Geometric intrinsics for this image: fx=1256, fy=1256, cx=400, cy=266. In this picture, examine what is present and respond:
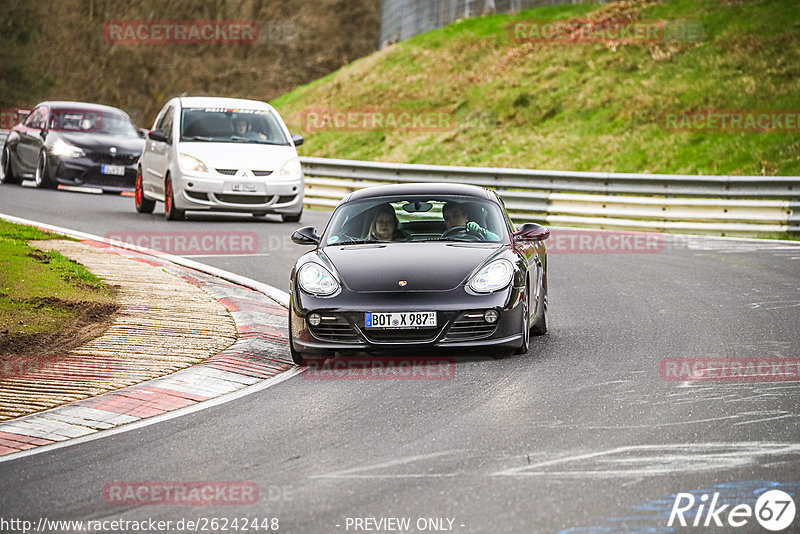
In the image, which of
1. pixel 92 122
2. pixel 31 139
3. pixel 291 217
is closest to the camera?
pixel 291 217

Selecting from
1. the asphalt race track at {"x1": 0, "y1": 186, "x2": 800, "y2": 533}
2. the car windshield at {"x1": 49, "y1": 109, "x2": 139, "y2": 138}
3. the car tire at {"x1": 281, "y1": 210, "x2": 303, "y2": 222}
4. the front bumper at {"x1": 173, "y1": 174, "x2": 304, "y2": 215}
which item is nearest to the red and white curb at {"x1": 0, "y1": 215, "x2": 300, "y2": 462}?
the asphalt race track at {"x1": 0, "y1": 186, "x2": 800, "y2": 533}

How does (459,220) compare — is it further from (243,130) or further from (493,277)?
(243,130)

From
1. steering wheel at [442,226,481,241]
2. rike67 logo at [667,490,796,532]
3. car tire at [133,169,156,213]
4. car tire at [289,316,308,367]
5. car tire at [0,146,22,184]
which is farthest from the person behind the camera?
car tire at [0,146,22,184]

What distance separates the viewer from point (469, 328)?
892cm

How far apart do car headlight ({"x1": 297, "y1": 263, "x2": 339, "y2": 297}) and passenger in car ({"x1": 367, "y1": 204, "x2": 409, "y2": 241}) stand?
883 mm

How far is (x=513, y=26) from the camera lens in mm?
41625

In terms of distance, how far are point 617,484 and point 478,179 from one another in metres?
18.4

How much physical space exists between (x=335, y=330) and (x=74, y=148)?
51.8 ft

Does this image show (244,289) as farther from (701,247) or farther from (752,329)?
(701,247)

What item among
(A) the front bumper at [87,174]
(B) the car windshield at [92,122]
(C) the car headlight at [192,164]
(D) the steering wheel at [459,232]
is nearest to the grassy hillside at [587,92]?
(B) the car windshield at [92,122]

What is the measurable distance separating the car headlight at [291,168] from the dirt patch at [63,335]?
8519 millimetres

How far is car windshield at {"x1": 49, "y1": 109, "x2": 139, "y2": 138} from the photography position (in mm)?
24562

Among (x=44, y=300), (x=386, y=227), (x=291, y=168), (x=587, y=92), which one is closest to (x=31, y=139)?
(x=291, y=168)

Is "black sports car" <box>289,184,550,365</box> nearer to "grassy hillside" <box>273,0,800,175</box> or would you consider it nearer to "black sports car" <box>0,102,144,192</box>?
"black sports car" <box>0,102,144,192</box>
